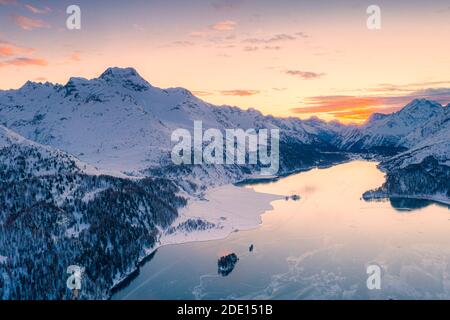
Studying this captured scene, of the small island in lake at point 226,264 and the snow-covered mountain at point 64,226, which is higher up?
the snow-covered mountain at point 64,226

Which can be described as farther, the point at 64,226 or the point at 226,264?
the point at 64,226

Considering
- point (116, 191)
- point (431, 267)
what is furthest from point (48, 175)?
point (431, 267)

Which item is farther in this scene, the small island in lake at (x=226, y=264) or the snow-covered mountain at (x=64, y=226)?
the small island in lake at (x=226, y=264)

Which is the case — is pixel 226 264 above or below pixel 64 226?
below

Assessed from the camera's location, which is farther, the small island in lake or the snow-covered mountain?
the small island in lake

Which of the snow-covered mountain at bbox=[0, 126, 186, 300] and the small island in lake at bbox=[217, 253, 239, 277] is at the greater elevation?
the snow-covered mountain at bbox=[0, 126, 186, 300]
